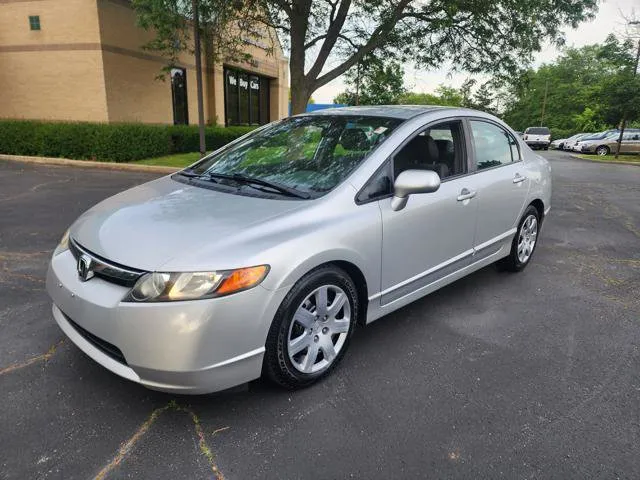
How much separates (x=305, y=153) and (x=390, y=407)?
6.00 feet

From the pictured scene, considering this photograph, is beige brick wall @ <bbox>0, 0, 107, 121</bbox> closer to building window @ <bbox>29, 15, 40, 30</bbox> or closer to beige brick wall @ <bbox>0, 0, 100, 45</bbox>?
beige brick wall @ <bbox>0, 0, 100, 45</bbox>

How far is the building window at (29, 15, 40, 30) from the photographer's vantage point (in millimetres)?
13893

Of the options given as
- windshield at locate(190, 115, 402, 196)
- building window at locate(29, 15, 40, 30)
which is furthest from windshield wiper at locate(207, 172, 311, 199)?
building window at locate(29, 15, 40, 30)

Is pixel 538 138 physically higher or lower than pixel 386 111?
lower

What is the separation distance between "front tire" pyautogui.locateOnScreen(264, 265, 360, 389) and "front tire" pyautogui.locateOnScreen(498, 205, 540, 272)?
93.9 inches

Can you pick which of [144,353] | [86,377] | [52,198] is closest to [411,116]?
[144,353]

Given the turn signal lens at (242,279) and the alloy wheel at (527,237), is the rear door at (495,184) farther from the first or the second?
the turn signal lens at (242,279)

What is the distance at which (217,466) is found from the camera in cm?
217

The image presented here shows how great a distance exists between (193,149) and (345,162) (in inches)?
543

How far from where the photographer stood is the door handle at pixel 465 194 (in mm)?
3578

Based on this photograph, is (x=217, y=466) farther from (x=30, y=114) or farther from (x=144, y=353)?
(x=30, y=114)

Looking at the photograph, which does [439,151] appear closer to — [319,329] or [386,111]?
[386,111]

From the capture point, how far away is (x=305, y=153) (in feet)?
11.2

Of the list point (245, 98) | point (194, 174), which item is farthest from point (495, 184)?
point (245, 98)
